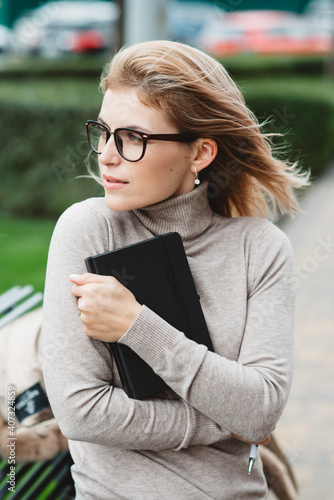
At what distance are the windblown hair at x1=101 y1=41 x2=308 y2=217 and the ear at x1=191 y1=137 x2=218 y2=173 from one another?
2cm

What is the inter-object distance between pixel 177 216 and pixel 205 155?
0.16m

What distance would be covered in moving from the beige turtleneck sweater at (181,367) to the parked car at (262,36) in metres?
18.6

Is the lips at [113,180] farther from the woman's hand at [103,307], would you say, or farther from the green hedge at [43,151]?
the green hedge at [43,151]

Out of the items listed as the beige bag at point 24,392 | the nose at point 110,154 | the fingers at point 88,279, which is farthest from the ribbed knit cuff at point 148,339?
the beige bag at point 24,392

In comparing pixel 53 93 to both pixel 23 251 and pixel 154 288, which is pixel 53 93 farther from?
pixel 154 288

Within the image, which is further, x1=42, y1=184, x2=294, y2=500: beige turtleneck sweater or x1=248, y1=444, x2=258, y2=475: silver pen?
x1=248, y1=444, x2=258, y2=475: silver pen

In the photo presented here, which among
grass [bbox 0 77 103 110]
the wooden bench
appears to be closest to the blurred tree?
grass [bbox 0 77 103 110]

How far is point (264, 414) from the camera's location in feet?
5.39

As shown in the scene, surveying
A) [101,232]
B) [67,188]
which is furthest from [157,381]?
[67,188]

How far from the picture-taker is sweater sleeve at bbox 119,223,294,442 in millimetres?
1568

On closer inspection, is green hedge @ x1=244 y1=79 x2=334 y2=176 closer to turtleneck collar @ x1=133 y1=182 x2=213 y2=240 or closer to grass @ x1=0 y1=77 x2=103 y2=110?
grass @ x1=0 y1=77 x2=103 y2=110

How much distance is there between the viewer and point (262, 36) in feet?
69.5

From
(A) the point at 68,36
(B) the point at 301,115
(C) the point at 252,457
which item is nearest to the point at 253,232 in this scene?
(C) the point at 252,457

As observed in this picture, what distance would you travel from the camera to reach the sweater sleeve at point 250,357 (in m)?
1.57
